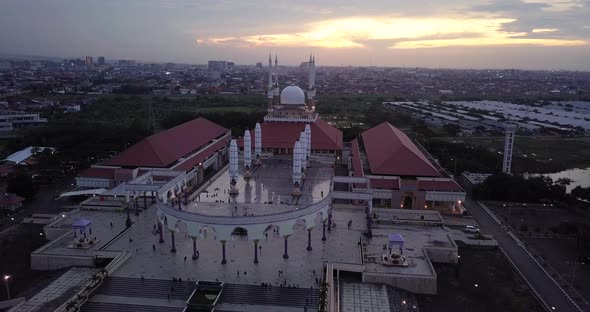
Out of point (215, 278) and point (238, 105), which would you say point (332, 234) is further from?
point (238, 105)

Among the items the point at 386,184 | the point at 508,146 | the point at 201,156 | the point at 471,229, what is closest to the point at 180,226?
the point at 386,184

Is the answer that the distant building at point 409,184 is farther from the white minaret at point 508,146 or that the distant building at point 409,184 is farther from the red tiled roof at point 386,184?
the white minaret at point 508,146

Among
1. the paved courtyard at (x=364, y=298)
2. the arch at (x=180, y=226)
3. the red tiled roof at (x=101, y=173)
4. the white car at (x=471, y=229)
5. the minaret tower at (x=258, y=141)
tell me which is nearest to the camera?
the paved courtyard at (x=364, y=298)

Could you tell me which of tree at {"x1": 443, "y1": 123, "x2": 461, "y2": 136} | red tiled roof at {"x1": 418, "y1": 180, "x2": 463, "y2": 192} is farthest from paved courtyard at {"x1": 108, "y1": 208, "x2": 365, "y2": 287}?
tree at {"x1": 443, "y1": 123, "x2": 461, "y2": 136}

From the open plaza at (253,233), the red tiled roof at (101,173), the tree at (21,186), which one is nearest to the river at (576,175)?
the open plaza at (253,233)

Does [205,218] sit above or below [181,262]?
above

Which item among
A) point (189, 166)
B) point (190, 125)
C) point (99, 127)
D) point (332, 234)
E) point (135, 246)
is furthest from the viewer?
point (99, 127)

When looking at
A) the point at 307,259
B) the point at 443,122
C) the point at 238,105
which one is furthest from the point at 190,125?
the point at 443,122

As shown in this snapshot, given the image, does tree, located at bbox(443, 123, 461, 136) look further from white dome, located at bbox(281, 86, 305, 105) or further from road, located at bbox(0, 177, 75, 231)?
road, located at bbox(0, 177, 75, 231)
